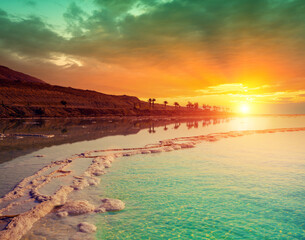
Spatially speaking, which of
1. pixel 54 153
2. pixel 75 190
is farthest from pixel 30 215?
pixel 54 153

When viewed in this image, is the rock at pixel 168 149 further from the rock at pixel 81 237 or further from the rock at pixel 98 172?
the rock at pixel 81 237

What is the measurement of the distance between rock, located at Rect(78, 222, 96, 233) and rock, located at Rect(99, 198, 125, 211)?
1.60 meters

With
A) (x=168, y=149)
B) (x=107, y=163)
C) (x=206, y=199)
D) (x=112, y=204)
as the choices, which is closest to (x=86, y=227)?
(x=112, y=204)

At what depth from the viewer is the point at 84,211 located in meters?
10.4

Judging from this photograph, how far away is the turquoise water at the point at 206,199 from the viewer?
908 centimetres

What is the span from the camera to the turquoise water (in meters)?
9.08

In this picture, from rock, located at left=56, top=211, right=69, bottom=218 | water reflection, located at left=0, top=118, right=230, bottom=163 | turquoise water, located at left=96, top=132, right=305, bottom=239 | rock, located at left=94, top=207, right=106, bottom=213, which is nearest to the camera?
turquoise water, located at left=96, top=132, right=305, bottom=239

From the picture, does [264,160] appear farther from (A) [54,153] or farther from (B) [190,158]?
(A) [54,153]

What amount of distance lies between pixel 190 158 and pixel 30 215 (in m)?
15.3

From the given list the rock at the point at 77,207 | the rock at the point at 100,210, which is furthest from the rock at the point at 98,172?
the rock at the point at 100,210

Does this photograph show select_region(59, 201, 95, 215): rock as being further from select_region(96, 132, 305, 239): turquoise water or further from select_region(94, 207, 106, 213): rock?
select_region(96, 132, 305, 239): turquoise water

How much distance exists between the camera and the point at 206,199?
1209 cm

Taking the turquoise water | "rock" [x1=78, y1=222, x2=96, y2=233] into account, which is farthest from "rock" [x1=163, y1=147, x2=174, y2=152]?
"rock" [x1=78, y1=222, x2=96, y2=233]

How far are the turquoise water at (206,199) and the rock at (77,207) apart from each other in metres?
0.86
